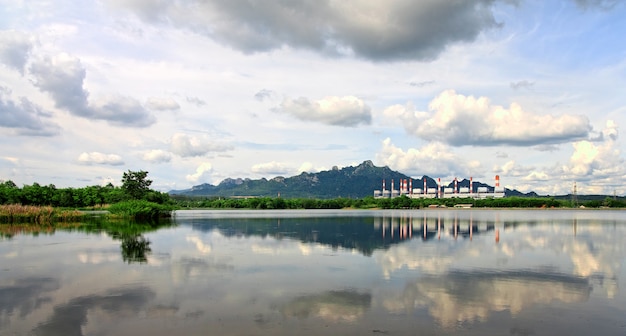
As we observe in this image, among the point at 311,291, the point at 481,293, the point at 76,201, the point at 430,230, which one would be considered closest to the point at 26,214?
the point at 76,201

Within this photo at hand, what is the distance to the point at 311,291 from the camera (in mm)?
18641

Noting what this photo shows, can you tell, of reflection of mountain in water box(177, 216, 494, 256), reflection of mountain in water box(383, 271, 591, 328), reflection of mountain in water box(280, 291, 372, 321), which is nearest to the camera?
reflection of mountain in water box(280, 291, 372, 321)

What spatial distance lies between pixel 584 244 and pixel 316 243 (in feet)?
77.2

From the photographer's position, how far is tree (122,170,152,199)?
295 ft

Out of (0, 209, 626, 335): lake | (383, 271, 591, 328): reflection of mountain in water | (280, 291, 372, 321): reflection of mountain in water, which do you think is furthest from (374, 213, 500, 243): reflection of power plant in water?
(280, 291, 372, 321): reflection of mountain in water

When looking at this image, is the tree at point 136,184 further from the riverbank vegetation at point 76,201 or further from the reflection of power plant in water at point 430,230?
the reflection of power plant in water at point 430,230

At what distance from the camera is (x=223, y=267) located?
992 inches

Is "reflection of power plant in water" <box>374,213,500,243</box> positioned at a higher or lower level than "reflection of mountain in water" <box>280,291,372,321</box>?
lower

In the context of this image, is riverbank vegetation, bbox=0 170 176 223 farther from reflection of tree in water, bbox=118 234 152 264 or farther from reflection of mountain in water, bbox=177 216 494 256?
reflection of tree in water, bbox=118 234 152 264

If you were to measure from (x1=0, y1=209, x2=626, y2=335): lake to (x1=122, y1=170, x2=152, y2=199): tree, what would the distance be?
5712 centimetres

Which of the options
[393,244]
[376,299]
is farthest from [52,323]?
[393,244]

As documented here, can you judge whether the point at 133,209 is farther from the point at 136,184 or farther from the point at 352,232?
A: the point at 352,232

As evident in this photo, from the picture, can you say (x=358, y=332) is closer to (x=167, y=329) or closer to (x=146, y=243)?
(x=167, y=329)

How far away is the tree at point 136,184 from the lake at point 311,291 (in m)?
57.1
